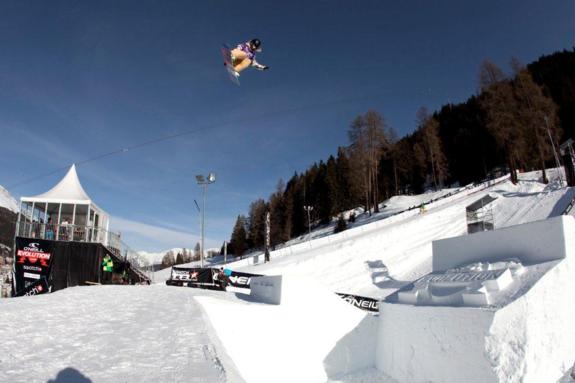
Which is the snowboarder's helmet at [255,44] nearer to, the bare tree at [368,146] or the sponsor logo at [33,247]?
the sponsor logo at [33,247]

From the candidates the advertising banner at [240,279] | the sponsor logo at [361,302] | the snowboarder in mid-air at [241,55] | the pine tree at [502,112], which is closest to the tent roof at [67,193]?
the advertising banner at [240,279]

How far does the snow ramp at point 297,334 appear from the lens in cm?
983

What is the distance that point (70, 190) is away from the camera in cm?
2178

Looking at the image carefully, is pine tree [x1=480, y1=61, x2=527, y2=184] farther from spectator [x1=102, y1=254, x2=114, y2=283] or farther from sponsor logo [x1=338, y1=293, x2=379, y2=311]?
spectator [x1=102, y1=254, x2=114, y2=283]

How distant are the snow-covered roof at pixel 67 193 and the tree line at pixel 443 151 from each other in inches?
1155

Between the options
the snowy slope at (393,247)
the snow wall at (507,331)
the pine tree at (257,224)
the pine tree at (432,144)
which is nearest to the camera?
the snow wall at (507,331)

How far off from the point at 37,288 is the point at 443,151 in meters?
68.6

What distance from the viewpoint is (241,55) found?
1316cm

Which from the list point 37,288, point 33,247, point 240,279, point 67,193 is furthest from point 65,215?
point 240,279

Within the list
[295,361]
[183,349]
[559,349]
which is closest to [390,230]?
[295,361]

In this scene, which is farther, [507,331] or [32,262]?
[32,262]

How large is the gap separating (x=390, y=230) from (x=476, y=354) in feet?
79.7

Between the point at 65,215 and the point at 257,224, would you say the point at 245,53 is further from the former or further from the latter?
the point at 257,224

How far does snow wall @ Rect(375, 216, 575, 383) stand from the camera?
6613 mm
